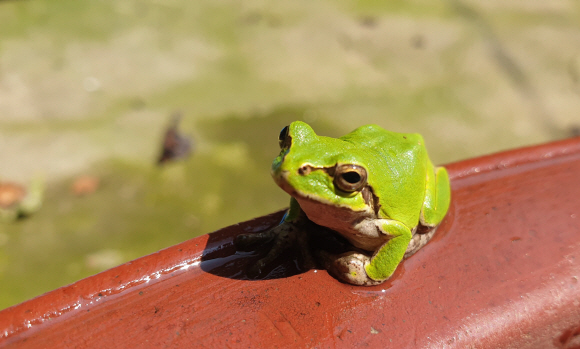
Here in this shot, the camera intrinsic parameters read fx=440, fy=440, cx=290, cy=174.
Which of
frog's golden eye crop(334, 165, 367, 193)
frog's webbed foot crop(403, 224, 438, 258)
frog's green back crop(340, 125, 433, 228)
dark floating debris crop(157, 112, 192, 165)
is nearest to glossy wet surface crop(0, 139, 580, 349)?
frog's webbed foot crop(403, 224, 438, 258)

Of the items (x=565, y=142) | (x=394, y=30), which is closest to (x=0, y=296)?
(x=565, y=142)

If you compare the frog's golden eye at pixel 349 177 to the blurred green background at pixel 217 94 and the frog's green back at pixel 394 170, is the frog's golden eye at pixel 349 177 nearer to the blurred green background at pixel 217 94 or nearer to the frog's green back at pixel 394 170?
the frog's green back at pixel 394 170

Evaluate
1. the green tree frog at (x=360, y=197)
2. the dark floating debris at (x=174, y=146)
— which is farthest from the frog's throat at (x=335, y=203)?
the dark floating debris at (x=174, y=146)

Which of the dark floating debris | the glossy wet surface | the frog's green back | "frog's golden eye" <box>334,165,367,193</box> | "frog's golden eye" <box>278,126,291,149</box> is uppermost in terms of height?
"frog's golden eye" <box>278,126,291,149</box>

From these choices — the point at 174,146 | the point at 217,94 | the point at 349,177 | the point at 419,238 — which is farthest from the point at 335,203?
the point at 217,94

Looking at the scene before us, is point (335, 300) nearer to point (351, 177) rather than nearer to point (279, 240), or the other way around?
point (279, 240)

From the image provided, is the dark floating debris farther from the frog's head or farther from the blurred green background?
the frog's head
